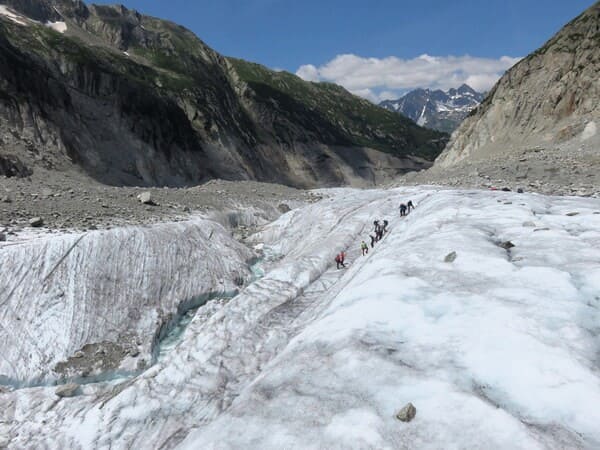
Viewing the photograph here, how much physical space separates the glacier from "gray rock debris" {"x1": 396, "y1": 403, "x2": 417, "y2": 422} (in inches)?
3.3

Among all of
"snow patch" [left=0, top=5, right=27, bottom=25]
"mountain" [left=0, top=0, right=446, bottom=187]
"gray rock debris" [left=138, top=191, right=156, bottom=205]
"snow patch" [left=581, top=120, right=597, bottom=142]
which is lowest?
"gray rock debris" [left=138, top=191, right=156, bottom=205]

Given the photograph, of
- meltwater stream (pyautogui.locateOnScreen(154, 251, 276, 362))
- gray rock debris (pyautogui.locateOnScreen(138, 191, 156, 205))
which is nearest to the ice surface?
meltwater stream (pyautogui.locateOnScreen(154, 251, 276, 362))

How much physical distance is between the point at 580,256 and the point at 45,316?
58.2 ft

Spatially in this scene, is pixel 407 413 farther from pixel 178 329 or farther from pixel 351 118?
pixel 351 118

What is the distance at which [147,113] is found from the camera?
7025 centimetres

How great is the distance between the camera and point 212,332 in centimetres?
1264

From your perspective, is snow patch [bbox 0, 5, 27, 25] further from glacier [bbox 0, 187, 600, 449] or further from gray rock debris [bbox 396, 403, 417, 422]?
gray rock debris [bbox 396, 403, 417, 422]

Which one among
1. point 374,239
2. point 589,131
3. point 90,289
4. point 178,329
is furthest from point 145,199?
point 589,131

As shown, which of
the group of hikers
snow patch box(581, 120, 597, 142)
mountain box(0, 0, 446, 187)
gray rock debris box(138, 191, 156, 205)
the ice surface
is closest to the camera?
the ice surface

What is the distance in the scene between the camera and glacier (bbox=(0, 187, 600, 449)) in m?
5.80

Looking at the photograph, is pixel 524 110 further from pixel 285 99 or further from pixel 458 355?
pixel 285 99

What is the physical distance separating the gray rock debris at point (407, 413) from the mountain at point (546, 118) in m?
29.9

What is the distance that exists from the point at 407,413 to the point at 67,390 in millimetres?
11878

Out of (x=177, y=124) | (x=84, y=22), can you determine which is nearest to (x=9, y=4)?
(x=84, y=22)
